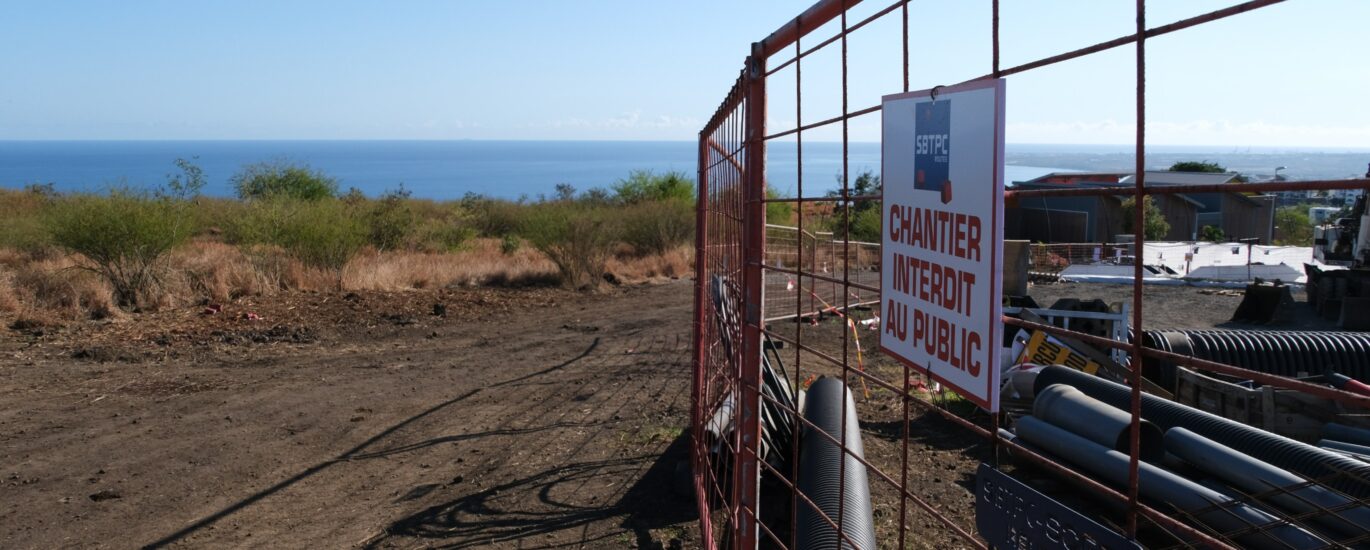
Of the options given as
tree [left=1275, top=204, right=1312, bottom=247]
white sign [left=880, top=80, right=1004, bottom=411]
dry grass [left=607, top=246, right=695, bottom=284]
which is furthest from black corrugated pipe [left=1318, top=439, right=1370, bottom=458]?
tree [left=1275, top=204, right=1312, bottom=247]

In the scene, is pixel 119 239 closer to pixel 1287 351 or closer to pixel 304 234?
pixel 304 234

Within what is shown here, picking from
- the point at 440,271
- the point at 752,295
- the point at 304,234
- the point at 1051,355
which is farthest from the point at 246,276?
the point at 752,295

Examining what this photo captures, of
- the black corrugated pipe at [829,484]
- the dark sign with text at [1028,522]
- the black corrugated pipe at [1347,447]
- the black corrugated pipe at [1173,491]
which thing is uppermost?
the dark sign with text at [1028,522]

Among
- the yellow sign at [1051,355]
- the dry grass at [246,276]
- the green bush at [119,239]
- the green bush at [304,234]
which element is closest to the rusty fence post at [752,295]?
the yellow sign at [1051,355]

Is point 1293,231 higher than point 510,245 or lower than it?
higher

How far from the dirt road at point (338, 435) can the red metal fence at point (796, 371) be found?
798 mm

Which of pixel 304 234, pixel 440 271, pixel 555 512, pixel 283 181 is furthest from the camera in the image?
pixel 283 181

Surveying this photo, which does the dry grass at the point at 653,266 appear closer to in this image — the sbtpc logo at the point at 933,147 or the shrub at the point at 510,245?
the shrub at the point at 510,245

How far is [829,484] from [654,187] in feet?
102

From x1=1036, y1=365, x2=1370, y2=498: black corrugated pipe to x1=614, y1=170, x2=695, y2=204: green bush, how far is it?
2843 cm

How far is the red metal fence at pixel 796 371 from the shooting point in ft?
5.30

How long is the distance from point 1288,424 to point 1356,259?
725 inches

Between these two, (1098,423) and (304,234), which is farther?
(304,234)

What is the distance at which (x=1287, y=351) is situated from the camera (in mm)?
8523
